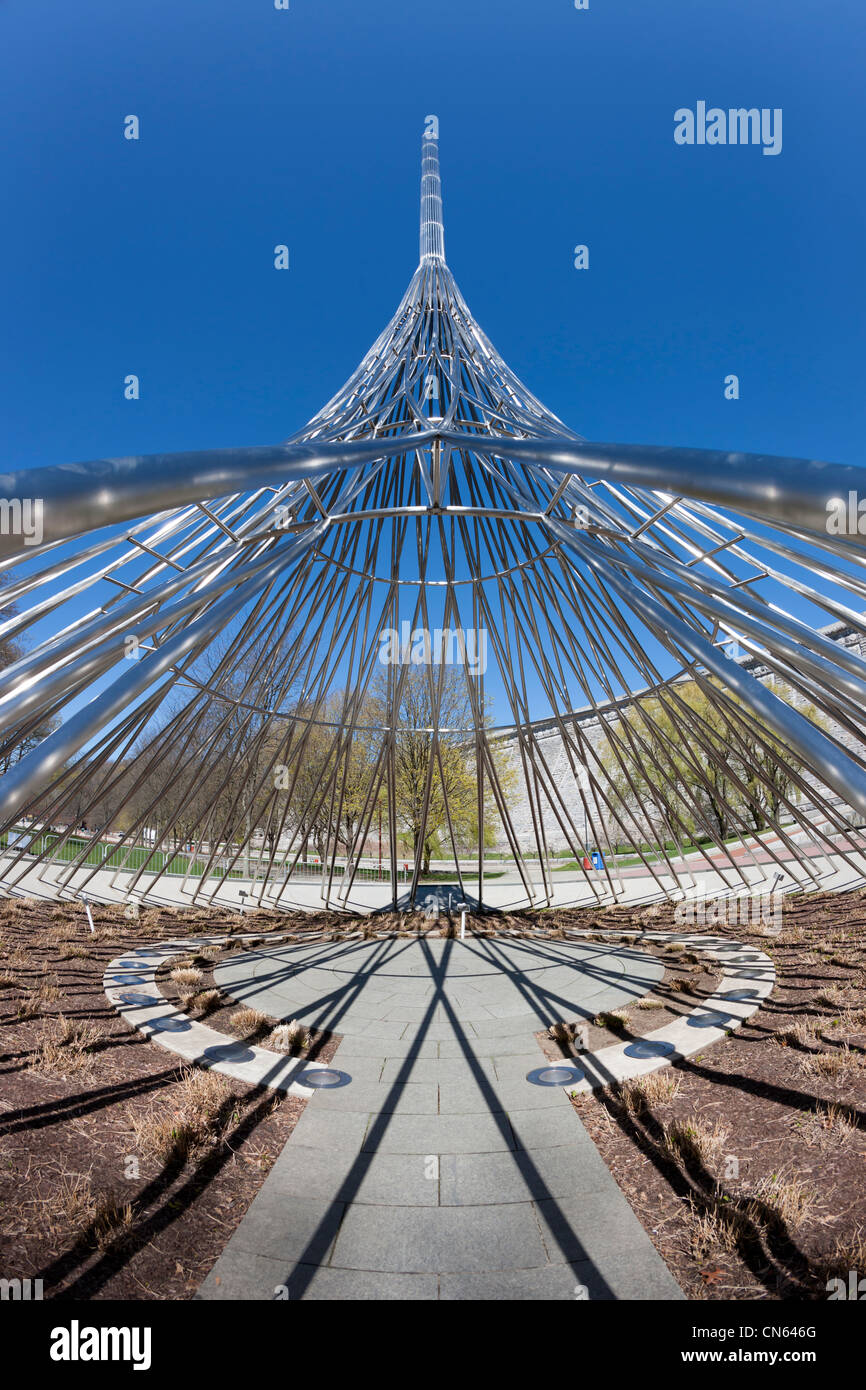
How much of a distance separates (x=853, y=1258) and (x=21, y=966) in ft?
48.0

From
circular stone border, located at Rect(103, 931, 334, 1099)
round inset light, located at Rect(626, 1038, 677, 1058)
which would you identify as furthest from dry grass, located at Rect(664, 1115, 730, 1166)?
circular stone border, located at Rect(103, 931, 334, 1099)

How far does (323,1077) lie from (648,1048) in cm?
477

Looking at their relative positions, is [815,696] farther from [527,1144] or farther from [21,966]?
[21,966]

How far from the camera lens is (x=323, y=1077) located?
31.6 feet

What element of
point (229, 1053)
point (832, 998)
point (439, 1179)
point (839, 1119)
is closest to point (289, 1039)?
point (229, 1053)

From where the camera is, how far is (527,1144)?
785 centimetres

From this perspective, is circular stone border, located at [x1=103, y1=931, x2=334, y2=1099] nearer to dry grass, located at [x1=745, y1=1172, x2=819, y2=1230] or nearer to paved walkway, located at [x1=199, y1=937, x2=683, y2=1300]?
paved walkway, located at [x1=199, y1=937, x2=683, y2=1300]

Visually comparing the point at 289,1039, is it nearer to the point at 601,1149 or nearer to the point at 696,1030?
the point at 601,1149

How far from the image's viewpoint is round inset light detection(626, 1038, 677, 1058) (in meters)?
10.1

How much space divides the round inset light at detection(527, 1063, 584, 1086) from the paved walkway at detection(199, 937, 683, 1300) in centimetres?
18

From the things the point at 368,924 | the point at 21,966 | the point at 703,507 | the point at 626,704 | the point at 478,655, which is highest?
the point at 703,507

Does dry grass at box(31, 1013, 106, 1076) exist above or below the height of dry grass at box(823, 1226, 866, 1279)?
below

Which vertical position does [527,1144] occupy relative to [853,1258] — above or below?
below
